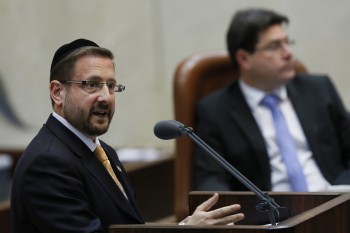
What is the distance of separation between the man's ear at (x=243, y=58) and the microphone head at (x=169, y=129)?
186cm

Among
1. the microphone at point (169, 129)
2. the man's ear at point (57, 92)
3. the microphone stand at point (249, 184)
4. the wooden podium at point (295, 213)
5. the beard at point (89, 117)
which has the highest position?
the man's ear at point (57, 92)

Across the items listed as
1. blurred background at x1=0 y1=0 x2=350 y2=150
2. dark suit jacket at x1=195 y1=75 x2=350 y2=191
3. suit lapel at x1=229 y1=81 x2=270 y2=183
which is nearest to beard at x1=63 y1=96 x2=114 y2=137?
dark suit jacket at x1=195 y1=75 x2=350 y2=191

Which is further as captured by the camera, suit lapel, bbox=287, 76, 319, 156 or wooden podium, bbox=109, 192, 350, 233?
suit lapel, bbox=287, 76, 319, 156

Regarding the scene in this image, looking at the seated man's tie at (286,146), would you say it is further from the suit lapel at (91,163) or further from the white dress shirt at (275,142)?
the suit lapel at (91,163)

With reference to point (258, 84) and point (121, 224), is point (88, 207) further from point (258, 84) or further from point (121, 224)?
point (258, 84)

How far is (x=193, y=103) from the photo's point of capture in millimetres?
4559

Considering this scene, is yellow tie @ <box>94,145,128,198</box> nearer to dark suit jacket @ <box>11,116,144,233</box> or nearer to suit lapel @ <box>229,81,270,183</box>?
dark suit jacket @ <box>11,116,144,233</box>

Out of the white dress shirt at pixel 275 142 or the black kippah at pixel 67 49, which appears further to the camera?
the white dress shirt at pixel 275 142

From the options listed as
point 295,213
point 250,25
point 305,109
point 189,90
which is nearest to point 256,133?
point 305,109

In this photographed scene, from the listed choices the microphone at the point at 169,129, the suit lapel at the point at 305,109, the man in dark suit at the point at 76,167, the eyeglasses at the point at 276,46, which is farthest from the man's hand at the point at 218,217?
the eyeglasses at the point at 276,46

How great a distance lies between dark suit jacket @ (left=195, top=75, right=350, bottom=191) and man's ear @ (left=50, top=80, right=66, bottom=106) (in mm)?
1521

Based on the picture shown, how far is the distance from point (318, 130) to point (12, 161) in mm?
2649

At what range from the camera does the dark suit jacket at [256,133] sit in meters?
4.29

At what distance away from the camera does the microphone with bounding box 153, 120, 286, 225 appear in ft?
8.45
